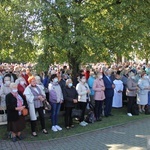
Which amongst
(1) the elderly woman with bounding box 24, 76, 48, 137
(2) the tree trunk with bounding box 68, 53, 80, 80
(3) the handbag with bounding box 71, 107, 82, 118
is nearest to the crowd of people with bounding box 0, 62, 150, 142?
(1) the elderly woman with bounding box 24, 76, 48, 137

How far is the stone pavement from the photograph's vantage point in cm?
743

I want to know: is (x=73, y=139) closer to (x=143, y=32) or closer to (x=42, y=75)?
(x=42, y=75)

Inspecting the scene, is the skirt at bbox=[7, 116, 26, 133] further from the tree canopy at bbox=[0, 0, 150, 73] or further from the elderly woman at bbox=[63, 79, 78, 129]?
the tree canopy at bbox=[0, 0, 150, 73]

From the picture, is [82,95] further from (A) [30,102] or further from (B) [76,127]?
(A) [30,102]

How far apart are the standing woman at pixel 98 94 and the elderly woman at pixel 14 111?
10.7 feet

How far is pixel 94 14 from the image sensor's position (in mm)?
11750

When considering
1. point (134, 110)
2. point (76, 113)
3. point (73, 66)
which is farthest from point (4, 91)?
point (134, 110)

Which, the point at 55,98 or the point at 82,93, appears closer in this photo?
the point at 55,98

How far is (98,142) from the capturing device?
7863mm

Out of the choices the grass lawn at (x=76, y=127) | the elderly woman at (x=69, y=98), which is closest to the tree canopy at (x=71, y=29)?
the elderly woman at (x=69, y=98)

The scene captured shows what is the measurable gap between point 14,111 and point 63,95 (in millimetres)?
2016

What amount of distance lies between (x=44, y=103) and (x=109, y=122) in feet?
9.40

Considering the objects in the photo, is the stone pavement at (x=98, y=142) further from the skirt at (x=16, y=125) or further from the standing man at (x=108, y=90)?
the standing man at (x=108, y=90)

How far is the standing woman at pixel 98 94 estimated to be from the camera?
33.8ft
